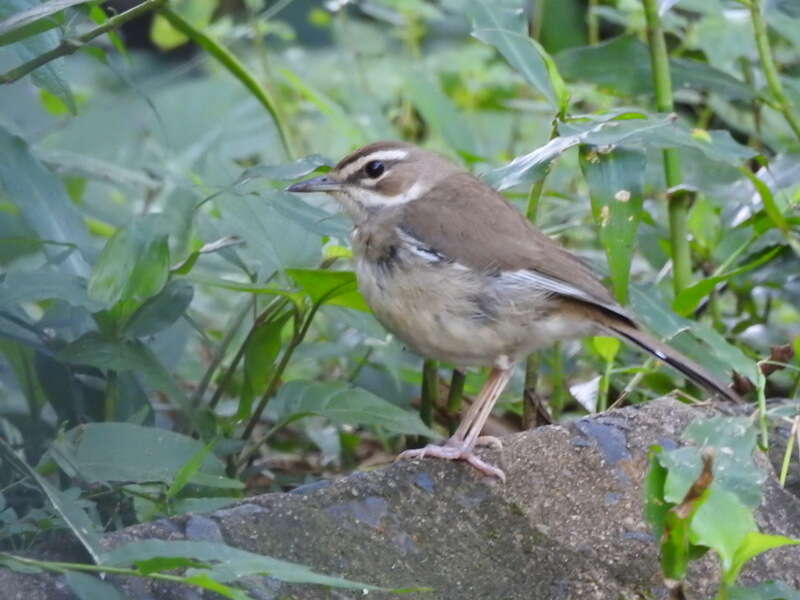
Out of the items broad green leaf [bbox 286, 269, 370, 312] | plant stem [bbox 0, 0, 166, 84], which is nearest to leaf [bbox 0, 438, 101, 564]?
plant stem [bbox 0, 0, 166, 84]

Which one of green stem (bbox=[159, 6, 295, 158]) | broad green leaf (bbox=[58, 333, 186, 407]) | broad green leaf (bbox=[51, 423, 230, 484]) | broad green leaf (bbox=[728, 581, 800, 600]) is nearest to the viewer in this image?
broad green leaf (bbox=[728, 581, 800, 600])

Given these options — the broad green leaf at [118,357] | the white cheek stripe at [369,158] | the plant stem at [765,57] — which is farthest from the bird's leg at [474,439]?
the plant stem at [765,57]

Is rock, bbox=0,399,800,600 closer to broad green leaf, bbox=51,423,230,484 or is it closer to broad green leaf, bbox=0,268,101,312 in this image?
broad green leaf, bbox=51,423,230,484

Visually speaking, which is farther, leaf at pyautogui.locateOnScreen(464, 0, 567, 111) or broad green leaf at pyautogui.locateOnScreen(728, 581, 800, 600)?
leaf at pyautogui.locateOnScreen(464, 0, 567, 111)

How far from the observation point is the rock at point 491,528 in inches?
130

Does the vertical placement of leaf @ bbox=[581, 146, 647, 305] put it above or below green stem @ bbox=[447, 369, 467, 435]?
above

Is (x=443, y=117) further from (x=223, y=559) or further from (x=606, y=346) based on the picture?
(x=223, y=559)

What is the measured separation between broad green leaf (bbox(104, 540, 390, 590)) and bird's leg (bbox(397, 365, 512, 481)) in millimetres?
1029

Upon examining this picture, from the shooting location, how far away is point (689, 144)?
429cm

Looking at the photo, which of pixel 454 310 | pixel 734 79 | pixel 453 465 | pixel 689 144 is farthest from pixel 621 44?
pixel 453 465

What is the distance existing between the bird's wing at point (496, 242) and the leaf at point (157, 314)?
2.59 feet

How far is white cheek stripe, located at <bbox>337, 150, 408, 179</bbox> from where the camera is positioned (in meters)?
4.82

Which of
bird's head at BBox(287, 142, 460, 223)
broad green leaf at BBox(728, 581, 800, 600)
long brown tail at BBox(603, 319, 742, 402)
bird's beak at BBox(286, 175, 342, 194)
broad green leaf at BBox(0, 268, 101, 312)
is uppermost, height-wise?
broad green leaf at BBox(0, 268, 101, 312)

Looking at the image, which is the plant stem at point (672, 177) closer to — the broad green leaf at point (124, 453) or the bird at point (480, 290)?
the bird at point (480, 290)
